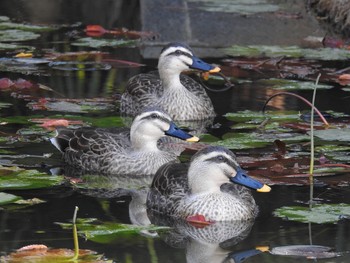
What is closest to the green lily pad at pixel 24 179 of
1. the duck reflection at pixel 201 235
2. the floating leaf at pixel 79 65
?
the duck reflection at pixel 201 235

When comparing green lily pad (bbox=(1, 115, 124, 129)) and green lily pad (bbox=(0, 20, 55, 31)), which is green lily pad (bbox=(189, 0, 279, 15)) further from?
green lily pad (bbox=(1, 115, 124, 129))

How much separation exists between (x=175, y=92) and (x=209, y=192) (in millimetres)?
4237

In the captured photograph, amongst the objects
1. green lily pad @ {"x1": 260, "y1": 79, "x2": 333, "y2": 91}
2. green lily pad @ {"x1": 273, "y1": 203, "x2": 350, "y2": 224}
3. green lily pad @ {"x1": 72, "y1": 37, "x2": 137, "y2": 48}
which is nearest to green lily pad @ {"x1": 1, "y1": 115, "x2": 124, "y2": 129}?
green lily pad @ {"x1": 260, "y1": 79, "x2": 333, "y2": 91}

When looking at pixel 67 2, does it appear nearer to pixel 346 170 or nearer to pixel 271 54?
pixel 271 54

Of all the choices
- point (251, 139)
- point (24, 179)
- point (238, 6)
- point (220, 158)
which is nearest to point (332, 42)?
point (238, 6)

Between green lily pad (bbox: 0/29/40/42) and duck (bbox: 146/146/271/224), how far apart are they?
24.8 ft

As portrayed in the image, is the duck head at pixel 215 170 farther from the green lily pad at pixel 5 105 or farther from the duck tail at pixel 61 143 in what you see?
the green lily pad at pixel 5 105

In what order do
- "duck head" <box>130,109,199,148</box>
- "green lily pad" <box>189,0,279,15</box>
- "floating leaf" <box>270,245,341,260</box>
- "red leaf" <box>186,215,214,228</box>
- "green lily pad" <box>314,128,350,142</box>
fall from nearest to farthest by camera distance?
"floating leaf" <box>270,245,341,260</box> → "red leaf" <box>186,215,214,228</box> → "duck head" <box>130,109,199,148</box> → "green lily pad" <box>314,128,350,142</box> → "green lily pad" <box>189,0,279,15</box>

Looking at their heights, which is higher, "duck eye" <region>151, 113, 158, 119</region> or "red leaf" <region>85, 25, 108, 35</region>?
"red leaf" <region>85, 25, 108, 35</region>

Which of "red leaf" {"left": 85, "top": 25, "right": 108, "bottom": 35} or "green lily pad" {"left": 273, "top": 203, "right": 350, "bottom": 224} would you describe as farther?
"red leaf" {"left": 85, "top": 25, "right": 108, "bottom": 35}

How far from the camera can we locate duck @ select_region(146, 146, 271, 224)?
9.81m

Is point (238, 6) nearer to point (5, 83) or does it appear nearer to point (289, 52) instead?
point (289, 52)

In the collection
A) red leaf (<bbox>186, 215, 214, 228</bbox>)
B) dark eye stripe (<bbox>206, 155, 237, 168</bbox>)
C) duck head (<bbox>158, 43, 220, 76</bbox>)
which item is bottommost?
red leaf (<bbox>186, 215, 214, 228</bbox>)

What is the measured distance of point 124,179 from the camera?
37.3 ft
